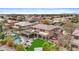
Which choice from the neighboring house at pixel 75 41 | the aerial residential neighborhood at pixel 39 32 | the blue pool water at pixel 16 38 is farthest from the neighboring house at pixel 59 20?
the blue pool water at pixel 16 38

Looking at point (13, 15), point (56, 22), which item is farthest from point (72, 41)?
point (13, 15)

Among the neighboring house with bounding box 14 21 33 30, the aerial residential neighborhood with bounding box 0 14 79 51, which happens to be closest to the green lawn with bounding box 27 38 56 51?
the aerial residential neighborhood with bounding box 0 14 79 51

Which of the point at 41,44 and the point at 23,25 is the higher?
the point at 23,25

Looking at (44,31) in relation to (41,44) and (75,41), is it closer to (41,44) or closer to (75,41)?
(41,44)

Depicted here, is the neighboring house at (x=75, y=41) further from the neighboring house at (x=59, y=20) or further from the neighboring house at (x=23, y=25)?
the neighboring house at (x=23, y=25)

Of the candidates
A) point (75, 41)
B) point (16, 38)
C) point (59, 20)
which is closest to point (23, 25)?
point (16, 38)

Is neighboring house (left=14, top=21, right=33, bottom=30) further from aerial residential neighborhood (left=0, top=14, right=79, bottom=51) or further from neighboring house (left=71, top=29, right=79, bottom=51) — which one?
neighboring house (left=71, top=29, right=79, bottom=51)
